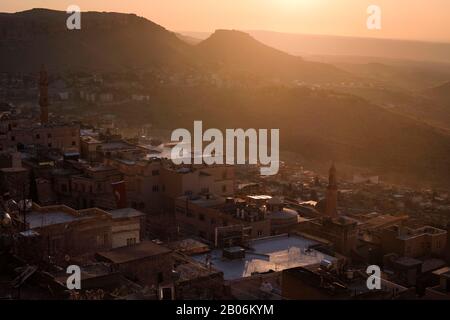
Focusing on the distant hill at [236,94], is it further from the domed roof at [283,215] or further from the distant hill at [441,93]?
the domed roof at [283,215]

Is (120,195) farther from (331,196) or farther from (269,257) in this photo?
(331,196)

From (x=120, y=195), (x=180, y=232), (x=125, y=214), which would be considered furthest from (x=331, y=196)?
(x=125, y=214)

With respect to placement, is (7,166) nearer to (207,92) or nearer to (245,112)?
(245,112)

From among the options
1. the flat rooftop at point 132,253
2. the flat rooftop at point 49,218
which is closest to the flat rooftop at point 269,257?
the flat rooftop at point 132,253

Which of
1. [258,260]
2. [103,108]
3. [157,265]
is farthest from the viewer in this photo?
[103,108]

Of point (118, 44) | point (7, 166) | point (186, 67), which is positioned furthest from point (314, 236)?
point (118, 44)
